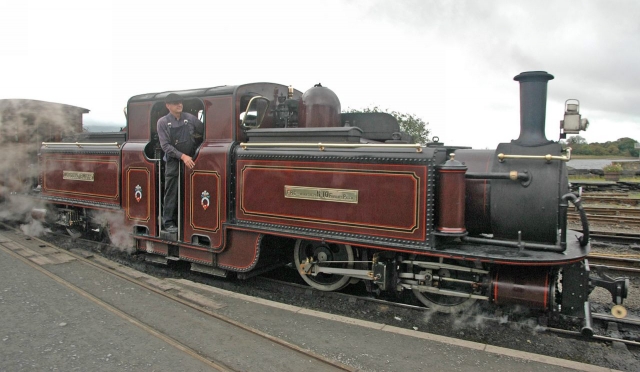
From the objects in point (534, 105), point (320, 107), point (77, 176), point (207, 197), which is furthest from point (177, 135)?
point (534, 105)

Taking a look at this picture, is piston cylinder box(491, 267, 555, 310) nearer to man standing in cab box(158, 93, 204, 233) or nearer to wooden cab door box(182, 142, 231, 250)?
wooden cab door box(182, 142, 231, 250)

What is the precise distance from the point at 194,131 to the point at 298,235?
241 cm

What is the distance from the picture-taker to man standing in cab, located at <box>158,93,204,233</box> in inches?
233

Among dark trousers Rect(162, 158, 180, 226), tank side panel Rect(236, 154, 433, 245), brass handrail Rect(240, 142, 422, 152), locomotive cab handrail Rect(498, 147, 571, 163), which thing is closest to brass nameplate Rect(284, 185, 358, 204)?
tank side panel Rect(236, 154, 433, 245)

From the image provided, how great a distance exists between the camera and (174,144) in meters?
6.08

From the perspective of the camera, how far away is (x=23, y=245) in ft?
24.3

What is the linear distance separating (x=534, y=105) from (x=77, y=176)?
7342 millimetres

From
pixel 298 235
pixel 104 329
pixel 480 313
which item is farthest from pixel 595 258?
pixel 104 329

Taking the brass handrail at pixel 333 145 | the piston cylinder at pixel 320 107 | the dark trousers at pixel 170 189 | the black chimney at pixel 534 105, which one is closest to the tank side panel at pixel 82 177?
the dark trousers at pixel 170 189

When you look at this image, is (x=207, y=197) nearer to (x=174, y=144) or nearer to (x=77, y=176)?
(x=174, y=144)

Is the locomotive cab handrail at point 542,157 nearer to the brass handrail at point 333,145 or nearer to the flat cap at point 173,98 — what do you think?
the brass handrail at point 333,145

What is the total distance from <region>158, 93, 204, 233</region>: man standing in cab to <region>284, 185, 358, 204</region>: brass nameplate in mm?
1626

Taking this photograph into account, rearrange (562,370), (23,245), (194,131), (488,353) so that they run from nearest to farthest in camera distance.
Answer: (562,370) → (488,353) → (194,131) → (23,245)

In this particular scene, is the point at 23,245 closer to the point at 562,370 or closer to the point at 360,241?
the point at 360,241
